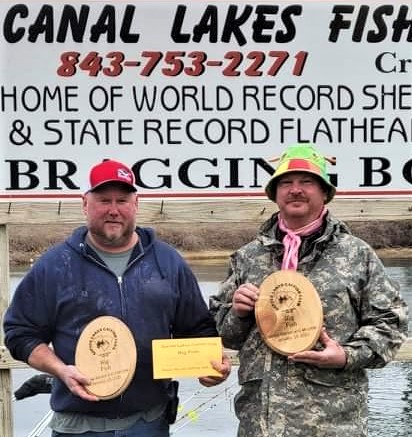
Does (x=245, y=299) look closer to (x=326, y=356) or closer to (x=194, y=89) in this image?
(x=326, y=356)

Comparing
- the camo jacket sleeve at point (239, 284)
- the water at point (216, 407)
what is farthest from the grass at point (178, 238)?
the camo jacket sleeve at point (239, 284)

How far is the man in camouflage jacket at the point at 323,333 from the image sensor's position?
3.15 m

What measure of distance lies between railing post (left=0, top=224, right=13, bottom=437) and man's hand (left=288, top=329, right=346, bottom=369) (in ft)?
6.59

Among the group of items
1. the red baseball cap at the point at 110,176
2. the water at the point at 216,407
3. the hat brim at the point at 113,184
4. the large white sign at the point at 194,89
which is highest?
the large white sign at the point at 194,89

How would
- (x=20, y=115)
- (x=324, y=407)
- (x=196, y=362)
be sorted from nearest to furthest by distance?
(x=324, y=407) < (x=196, y=362) < (x=20, y=115)

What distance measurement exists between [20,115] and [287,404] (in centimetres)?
222

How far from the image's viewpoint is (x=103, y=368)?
3.25 m

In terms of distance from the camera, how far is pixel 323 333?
124 inches

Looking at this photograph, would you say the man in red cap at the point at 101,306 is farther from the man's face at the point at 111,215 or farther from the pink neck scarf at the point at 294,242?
the pink neck scarf at the point at 294,242

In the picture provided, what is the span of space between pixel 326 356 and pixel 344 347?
9cm

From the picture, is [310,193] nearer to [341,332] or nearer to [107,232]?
[341,332]

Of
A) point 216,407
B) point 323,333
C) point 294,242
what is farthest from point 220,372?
point 216,407

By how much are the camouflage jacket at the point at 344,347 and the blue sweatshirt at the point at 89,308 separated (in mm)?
334

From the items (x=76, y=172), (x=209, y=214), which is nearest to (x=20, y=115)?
(x=76, y=172)
